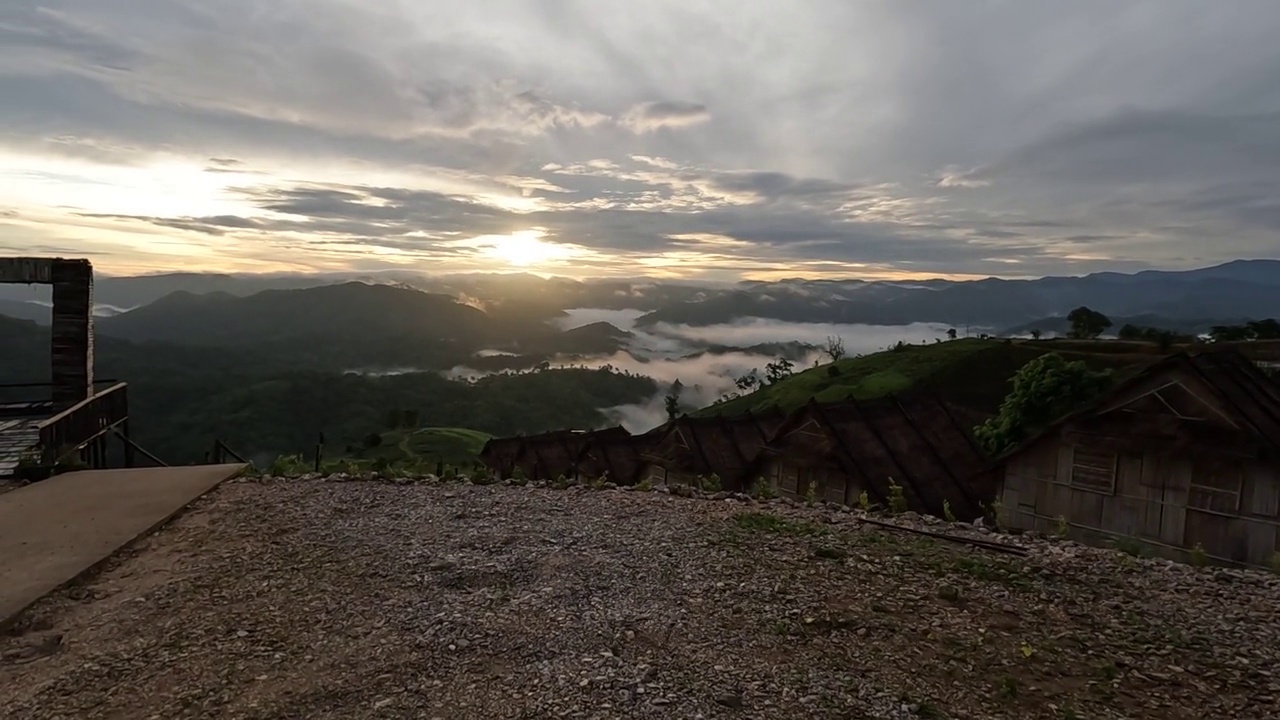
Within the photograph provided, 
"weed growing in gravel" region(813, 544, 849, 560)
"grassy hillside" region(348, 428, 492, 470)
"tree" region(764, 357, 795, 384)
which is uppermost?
"weed growing in gravel" region(813, 544, 849, 560)

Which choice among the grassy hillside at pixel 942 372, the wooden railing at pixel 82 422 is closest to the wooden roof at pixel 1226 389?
the wooden railing at pixel 82 422

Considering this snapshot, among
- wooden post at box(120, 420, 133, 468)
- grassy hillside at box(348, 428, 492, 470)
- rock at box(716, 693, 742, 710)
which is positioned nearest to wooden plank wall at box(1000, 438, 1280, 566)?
Result: rock at box(716, 693, 742, 710)

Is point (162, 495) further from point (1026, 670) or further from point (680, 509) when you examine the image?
point (1026, 670)

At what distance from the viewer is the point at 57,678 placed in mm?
6523

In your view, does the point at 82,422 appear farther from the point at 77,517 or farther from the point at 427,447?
the point at 427,447

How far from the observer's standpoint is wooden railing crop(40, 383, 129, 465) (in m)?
13.8

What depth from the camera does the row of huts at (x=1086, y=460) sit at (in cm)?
1396

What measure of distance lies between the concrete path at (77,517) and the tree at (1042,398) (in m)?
32.3

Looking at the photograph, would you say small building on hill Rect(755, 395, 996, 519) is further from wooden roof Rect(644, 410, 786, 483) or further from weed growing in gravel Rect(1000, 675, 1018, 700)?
weed growing in gravel Rect(1000, 675, 1018, 700)

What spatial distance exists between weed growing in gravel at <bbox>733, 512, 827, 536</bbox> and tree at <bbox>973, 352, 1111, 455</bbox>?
81.4 feet

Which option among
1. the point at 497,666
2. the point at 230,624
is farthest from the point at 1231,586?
the point at 230,624

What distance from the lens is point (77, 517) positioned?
35.7 ft

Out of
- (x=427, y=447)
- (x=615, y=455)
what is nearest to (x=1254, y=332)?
(x=615, y=455)

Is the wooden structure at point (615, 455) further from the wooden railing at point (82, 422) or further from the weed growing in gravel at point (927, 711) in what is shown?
the weed growing in gravel at point (927, 711)
